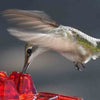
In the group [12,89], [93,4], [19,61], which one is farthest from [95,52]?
[93,4]

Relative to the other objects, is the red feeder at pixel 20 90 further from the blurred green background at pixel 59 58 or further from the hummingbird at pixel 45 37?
the blurred green background at pixel 59 58

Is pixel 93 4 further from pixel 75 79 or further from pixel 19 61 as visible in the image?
pixel 19 61

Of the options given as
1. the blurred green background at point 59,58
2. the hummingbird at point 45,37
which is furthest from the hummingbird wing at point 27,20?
the blurred green background at point 59,58

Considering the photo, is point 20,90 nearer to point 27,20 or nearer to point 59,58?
point 27,20

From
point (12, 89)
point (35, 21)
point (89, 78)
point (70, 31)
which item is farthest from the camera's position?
point (89, 78)

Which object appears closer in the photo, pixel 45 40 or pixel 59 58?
pixel 45 40

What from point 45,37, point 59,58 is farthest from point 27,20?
point 59,58
